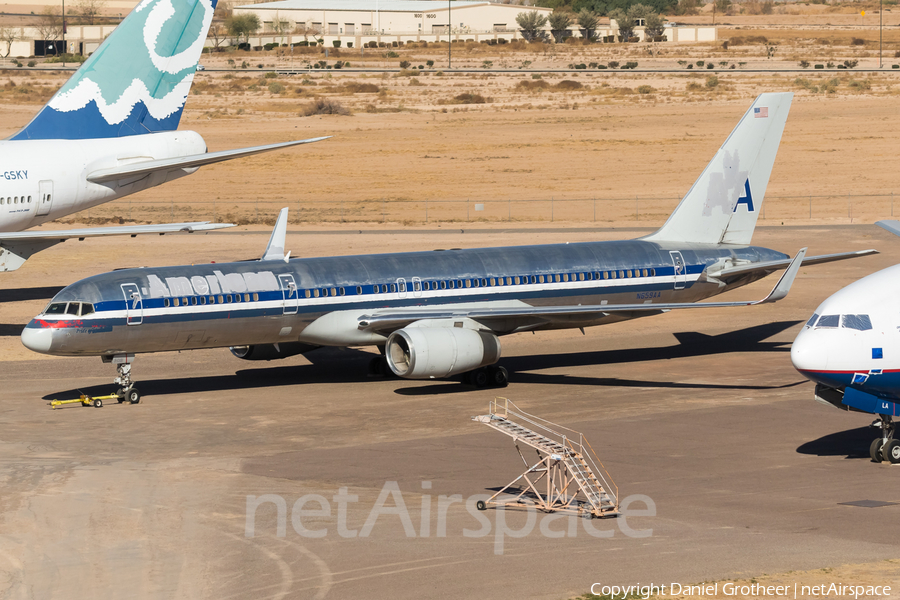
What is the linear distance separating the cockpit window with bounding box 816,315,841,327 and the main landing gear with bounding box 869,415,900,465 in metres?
2.69

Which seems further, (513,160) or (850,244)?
(513,160)

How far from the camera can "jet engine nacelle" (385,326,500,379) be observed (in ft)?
115

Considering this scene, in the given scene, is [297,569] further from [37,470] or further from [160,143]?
[160,143]

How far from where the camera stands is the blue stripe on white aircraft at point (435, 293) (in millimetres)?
34625

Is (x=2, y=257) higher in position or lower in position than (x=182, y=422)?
higher

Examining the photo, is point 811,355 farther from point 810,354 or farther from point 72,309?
point 72,309

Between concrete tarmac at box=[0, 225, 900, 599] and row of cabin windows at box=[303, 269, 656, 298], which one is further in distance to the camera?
row of cabin windows at box=[303, 269, 656, 298]

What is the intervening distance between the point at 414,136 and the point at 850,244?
45.4 meters

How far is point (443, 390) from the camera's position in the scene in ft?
124

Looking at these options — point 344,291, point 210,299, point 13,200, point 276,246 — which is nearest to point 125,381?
point 210,299

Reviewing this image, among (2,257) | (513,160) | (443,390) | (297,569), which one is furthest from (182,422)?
(513,160)

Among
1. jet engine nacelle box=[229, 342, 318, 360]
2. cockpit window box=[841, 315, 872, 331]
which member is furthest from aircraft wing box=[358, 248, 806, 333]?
cockpit window box=[841, 315, 872, 331]

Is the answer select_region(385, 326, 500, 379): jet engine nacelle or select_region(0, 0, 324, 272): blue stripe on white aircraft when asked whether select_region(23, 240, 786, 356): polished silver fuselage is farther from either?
select_region(0, 0, 324, 272): blue stripe on white aircraft

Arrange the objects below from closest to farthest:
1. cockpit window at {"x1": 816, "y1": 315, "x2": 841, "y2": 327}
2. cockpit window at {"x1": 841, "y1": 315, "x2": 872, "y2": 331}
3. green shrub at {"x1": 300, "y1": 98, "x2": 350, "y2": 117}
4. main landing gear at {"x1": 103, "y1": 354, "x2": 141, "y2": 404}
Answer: cockpit window at {"x1": 841, "y1": 315, "x2": 872, "y2": 331}, cockpit window at {"x1": 816, "y1": 315, "x2": 841, "y2": 327}, main landing gear at {"x1": 103, "y1": 354, "x2": 141, "y2": 404}, green shrub at {"x1": 300, "y1": 98, "x2": 350, "y2": 117}
